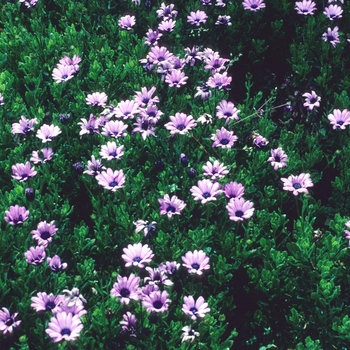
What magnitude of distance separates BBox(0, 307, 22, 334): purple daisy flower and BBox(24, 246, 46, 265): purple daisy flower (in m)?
0.25

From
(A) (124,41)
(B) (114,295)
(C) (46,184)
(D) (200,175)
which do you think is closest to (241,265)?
(D) (200,175)

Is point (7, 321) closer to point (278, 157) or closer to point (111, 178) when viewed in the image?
point (111, 178)

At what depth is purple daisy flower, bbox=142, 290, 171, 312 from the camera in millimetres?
3008

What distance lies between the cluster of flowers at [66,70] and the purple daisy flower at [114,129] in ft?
1.69

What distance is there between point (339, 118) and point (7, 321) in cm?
224

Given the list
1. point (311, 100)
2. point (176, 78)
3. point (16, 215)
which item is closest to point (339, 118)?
point (311, 100)

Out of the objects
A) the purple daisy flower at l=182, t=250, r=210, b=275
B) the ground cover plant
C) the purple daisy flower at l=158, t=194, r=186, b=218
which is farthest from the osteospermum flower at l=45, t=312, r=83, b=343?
the purple daisy flower at l=158, t=194, r=186, b=218

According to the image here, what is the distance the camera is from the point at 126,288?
3.05 meters

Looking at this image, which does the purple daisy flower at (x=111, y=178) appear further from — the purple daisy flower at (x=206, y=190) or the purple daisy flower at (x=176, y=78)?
the purple daisy flower at (x=176, y=78)

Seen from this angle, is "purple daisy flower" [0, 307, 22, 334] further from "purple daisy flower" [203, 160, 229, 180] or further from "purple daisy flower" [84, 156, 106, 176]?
"purple daisy flower" [203, 160, 229, 180]

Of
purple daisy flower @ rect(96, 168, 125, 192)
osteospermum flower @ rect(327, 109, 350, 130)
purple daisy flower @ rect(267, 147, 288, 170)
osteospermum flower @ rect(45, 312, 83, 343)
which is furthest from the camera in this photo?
osteospermum flower @ rect(327, 109, 350, 130)

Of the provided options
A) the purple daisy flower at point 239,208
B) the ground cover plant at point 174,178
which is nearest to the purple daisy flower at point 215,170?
the ground cover plant at point 174,178

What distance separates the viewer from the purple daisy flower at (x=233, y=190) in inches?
137

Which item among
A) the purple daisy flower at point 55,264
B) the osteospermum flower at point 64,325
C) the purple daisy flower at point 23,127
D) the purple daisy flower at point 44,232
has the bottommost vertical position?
the osteospermum flower at point 64,325
